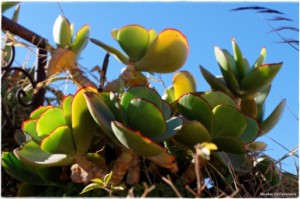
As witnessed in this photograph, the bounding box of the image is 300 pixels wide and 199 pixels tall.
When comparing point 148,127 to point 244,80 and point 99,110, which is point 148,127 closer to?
point 99,110

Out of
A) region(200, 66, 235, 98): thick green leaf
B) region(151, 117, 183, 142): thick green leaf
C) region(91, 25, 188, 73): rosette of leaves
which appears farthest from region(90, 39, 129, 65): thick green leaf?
region(151, 117, 183, 142): thick green leaf

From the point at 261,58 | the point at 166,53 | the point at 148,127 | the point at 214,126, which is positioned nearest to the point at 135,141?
the point at 148,127

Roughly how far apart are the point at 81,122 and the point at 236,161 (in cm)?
23

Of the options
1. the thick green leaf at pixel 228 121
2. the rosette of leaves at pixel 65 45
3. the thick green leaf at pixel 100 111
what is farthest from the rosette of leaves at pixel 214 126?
the rosette of leaves at pixel 65 45

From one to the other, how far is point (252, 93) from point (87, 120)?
1.02 feet

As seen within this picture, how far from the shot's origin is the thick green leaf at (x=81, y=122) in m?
0.58

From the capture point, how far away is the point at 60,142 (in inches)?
23.2

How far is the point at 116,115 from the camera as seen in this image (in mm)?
593

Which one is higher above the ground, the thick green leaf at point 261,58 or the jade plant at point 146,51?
the thick green leaf at point 261,58

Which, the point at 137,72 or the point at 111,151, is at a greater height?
the point at 137,72

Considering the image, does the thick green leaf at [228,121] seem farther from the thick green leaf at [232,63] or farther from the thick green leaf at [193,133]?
the thick green leaf at [232,63]

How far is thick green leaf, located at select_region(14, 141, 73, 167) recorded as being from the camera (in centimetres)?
61

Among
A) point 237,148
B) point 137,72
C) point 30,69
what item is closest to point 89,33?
point 137,72

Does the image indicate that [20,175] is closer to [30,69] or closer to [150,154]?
[150,154]
